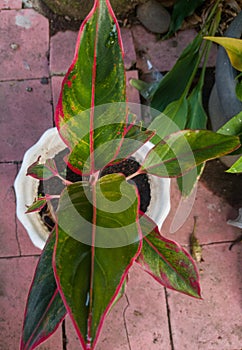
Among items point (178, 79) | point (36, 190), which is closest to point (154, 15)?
point (178, 79)

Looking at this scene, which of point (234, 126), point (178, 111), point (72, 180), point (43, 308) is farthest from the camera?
point (178, 111)

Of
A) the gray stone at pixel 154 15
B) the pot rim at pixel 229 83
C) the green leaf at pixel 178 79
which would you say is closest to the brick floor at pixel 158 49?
the gray stone at pixel 154 15

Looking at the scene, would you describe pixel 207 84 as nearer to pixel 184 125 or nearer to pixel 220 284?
pixel 184 125

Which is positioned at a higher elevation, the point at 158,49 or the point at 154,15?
the point at 154,15

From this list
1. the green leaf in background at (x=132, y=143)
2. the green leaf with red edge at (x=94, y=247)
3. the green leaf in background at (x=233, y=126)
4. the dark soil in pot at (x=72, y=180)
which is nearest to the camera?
the green leaf with red edge at (x=94, y=247)

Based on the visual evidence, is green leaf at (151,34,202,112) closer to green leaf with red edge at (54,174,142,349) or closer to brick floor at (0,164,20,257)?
brick floor at (0,164,20,257)

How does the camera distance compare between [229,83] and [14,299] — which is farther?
[14,299]

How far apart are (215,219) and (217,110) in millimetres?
343

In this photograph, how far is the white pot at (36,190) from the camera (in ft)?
3.55

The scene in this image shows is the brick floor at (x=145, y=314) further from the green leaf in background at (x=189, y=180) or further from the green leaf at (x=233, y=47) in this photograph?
the green leaf at (x=233, y=47)

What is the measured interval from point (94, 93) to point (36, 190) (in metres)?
0.47

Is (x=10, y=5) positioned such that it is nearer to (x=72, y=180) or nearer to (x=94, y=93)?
(x=72, y=180)

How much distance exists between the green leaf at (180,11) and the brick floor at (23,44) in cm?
42

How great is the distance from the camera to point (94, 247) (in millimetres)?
651
